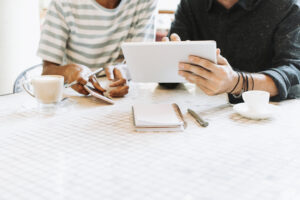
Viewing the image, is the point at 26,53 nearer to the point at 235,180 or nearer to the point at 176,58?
the point at 176,58

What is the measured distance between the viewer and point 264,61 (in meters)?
1.72

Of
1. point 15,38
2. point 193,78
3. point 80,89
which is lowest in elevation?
point 15,38

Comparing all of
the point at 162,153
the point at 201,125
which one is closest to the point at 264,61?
the point at 201,125

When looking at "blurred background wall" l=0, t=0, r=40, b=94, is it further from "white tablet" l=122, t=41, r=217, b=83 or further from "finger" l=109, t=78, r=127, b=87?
"white tablet" l=122, t=41, r=217, b=83

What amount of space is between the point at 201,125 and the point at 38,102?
595mm

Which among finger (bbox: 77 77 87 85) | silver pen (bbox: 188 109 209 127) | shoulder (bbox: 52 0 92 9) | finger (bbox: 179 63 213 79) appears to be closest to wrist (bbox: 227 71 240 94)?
finger (bbox: 179 63 213 79)

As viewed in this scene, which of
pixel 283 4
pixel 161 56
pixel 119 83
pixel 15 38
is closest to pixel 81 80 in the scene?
pixel 119 83

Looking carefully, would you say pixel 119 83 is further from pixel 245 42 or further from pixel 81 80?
pixel 245 42

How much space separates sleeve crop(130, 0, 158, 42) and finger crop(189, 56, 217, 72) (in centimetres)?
73

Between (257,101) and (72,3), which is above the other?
(72,3)

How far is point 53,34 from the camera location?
1.77 m

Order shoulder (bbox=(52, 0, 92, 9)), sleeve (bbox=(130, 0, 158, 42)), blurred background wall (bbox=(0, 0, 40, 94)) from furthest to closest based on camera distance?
blurred background wall (bbox=(0, 0, 40, 94)), sleeve (bbox=(130, 0, 158, 42)), shoulder (bbox=(52, 0, 92, 9))

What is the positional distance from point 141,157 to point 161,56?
0.47 meters

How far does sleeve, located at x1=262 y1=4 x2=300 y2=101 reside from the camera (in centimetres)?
139
